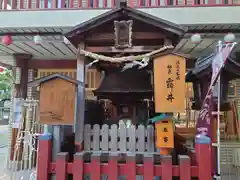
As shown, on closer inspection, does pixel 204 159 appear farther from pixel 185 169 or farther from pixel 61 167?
pixel 61 167

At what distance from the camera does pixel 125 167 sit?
143 inches

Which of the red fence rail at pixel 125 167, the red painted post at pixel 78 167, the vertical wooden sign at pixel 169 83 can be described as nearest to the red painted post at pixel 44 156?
the red fence rail at pixel 125 167

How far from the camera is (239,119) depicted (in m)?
8.13

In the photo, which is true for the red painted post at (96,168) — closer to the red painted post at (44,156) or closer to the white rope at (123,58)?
A: the red painted post at (44,156)

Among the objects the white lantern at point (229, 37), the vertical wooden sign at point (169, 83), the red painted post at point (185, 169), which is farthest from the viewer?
the white lantern at point (229, 37)

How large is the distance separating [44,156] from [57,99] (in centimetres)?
89

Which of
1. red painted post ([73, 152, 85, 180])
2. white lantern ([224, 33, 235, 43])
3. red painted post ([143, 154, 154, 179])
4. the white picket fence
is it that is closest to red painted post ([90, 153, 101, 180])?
red painted post ([73, 152, 85, 180])

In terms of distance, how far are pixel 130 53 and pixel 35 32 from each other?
9.52 feet

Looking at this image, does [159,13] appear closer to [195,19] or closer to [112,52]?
[195,19]

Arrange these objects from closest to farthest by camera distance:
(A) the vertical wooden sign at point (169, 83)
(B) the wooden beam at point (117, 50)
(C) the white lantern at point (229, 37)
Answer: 1. (A) the vertical wooden sign at point (169, 83)
2. (B) the wooden beam at point (117, 50)
3. (C) the white lantern at point (229, 37)

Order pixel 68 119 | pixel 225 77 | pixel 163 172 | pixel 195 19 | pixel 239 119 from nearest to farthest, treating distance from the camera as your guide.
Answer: pixel 163 172, pixel 68 119, pixel 225 77, pixel 195 19, pixel 239 119

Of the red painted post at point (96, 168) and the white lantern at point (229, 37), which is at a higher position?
the white lantern at point (229, 37)

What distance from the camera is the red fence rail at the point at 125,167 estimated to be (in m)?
3.53

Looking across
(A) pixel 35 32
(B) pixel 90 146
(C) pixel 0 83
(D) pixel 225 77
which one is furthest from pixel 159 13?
(C) pixel 0 83
